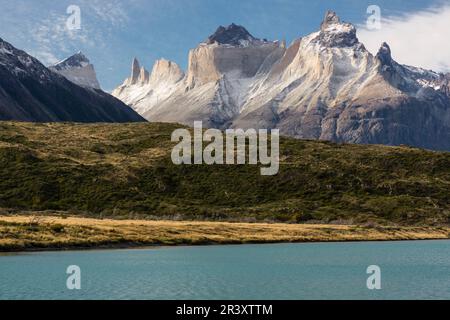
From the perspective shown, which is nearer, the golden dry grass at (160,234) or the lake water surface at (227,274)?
the lake water surface at (227,274)

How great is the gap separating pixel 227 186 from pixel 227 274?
366ft

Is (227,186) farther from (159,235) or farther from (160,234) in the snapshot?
(159,235)

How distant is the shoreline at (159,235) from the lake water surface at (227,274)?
5914 millimetres

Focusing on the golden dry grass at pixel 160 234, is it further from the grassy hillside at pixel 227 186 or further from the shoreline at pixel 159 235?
the grassy hillside at pixel 227 186

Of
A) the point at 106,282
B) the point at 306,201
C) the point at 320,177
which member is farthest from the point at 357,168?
the point at 106,282

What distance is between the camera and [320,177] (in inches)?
6841

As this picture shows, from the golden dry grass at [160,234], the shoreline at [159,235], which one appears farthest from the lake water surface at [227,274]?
the golden dry grass at [160,234]

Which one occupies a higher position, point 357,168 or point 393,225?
point 357,168

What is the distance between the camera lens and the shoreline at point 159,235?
81.7 metres

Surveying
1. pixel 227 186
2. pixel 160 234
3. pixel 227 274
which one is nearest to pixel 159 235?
pixel 160 234

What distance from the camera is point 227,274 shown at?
54.9 meters

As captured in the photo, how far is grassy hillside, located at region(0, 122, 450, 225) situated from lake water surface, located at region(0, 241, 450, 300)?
59.1 m
